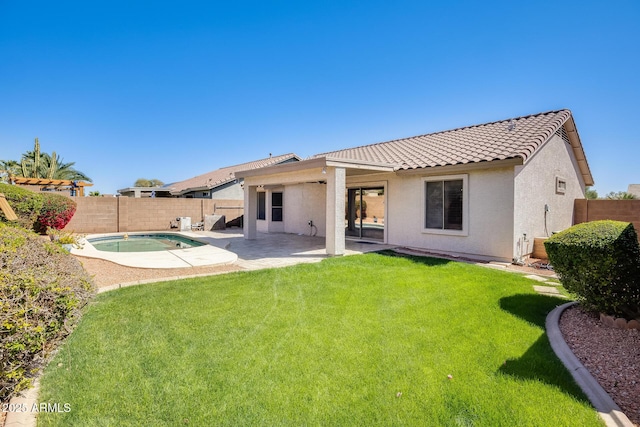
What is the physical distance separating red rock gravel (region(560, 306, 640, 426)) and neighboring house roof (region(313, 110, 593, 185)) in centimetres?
597

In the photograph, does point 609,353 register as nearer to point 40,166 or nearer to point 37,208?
point 37,208

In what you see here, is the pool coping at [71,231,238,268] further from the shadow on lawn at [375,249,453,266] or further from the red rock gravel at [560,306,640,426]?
the red rock gravel at [560,306,640,426]

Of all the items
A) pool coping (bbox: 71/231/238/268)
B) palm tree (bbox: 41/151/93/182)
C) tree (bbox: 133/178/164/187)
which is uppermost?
tree (bbox: 133/178/164/187)

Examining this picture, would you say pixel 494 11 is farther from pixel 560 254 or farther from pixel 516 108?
pixel 560 254

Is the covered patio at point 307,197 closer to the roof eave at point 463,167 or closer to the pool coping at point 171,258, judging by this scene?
the roof eave at point 463,167

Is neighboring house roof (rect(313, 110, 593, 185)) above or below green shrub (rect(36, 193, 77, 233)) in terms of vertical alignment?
above

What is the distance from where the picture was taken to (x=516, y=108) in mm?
17984

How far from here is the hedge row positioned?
1264 centimetres

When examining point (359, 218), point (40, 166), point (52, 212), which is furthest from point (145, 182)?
point (359, 218)

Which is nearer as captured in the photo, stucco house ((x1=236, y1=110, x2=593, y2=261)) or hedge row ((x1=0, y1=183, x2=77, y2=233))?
stucco house ((x1=236, y1=110, x2=593, y2=261))

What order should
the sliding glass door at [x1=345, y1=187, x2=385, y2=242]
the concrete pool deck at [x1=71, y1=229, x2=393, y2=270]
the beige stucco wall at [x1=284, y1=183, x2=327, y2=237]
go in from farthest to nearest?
the beige stucco wall at [x1=284, y1=183, x2=327, y2=237]
the sliding glass door at [x1=345, y1=187, x2=385, y2=242]
the concrete pool deck at [x1=71, y1=229, x2=393, y2=270]

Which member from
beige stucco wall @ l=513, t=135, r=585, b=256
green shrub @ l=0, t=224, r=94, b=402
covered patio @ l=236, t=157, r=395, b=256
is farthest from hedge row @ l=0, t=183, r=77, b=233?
beige stucco wall @ l=513, t=135, r=585, b=256

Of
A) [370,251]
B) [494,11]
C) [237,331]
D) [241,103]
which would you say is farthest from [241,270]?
[241,103]

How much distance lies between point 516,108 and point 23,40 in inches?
964
